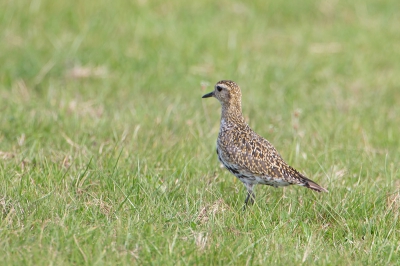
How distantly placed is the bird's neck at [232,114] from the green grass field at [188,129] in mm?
517

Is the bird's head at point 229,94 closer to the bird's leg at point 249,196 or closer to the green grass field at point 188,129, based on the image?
the green grass field at point 188,129

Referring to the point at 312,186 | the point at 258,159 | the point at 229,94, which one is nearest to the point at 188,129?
the point at 229,94

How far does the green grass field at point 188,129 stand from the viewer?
5.30 metres

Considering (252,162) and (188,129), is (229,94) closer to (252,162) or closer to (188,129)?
(252,162)

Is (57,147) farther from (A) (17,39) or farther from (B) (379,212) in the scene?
(A) (17,39)

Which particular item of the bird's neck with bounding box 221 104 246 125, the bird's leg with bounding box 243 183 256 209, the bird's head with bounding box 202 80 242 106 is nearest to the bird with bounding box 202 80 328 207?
the bird's leg with bounding box 243 183 256 209

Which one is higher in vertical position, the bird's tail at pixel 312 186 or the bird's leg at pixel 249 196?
the bird's tail at pixel 312 186

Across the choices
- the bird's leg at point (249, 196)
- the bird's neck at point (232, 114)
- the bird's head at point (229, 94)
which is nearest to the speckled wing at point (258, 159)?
the bird's leg at point (249, 196)

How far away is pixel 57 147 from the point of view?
7.64 m

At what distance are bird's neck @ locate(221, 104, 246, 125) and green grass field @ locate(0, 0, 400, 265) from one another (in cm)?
52

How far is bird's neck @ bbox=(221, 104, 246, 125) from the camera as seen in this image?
7367mm

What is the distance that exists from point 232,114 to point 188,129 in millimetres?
1368

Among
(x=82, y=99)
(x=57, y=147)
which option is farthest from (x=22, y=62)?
(x=57, y=147)

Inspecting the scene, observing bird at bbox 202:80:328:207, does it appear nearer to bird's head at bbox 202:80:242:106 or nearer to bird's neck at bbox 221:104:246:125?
bird's neck at bbox 221:104:246:125
